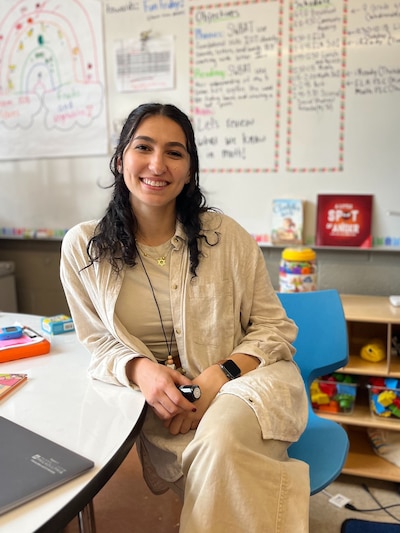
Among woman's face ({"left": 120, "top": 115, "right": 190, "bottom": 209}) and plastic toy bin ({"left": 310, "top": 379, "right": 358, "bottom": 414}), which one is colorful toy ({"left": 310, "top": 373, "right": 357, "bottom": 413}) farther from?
woman's face ({"left": 120, "top": 115, "right": 190, "bottom": 209})

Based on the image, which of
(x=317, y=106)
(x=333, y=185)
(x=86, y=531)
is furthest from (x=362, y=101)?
(x=86, y=531)

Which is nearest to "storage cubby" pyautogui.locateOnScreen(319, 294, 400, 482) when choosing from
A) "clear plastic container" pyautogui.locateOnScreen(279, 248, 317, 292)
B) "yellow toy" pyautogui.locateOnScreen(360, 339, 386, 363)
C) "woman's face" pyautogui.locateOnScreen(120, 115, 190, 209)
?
"yellow toy" pyautogui.locateOnScreen(360, 339, 386, 363)

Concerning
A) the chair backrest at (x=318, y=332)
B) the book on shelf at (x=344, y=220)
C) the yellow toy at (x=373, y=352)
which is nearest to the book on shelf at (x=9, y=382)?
the chair backrest at (x=318, y=332)

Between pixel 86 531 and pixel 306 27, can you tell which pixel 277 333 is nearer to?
pixel 86 531

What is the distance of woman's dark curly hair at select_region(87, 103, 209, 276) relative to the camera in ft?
3.78

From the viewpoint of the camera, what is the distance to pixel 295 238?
217 cm

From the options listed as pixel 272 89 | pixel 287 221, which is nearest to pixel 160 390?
pixel 287 221

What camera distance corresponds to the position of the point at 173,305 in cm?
115

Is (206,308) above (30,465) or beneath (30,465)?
above

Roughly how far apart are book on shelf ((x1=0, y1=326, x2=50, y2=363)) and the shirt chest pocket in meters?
0.40

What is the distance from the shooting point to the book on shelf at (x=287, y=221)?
2.15 metres

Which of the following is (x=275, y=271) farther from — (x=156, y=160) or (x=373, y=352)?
(x=156, y=160)

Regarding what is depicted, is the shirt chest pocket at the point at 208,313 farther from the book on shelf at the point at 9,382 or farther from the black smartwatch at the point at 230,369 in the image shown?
the book on shelf at the point at 9,382

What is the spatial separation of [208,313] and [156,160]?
0.39 m
